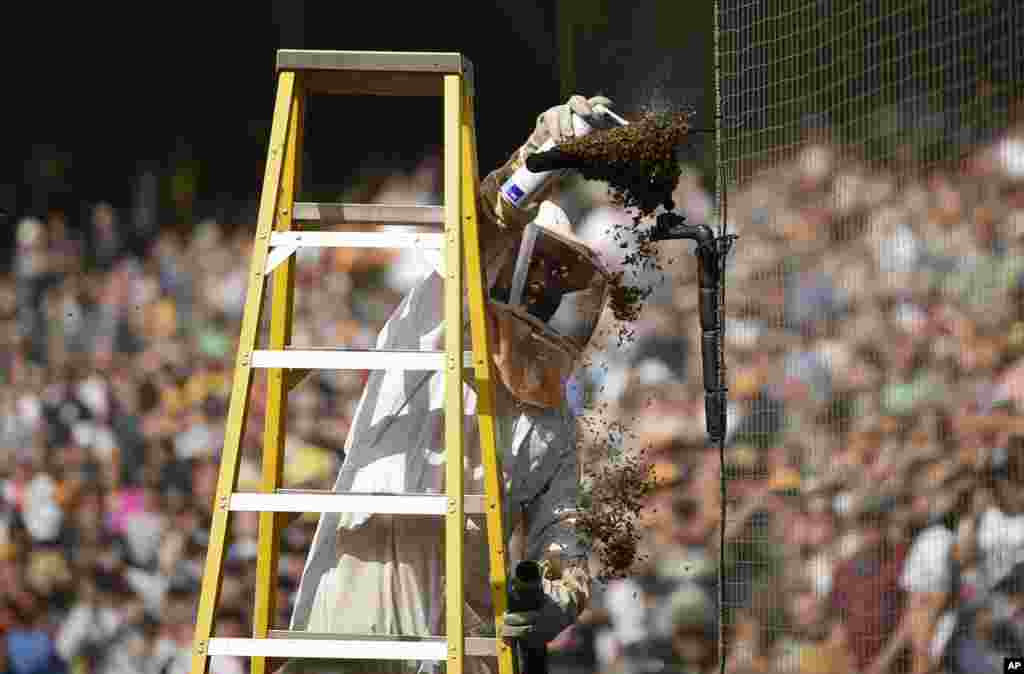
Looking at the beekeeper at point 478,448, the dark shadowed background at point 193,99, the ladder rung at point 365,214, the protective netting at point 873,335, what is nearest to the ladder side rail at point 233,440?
the ladder rung at point 365,214

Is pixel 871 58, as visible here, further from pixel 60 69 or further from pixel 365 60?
pixel 60 69

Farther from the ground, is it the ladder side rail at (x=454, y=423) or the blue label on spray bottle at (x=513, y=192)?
the blue label on spray bottle at (x=513, y=192)

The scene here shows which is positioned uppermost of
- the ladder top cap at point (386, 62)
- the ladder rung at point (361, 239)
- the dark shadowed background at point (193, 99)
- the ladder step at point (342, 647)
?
the dark shadowed background at point (193, 99)

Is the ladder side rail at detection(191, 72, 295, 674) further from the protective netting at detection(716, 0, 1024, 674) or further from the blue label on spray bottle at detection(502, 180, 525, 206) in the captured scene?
the protective netting at detection(716, 0, 1024, 674)

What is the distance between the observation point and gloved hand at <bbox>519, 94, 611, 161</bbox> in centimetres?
286

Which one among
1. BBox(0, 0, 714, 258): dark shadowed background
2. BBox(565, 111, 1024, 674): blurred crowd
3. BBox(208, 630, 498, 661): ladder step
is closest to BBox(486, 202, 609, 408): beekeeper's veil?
BBox(208, 630, 498, 661): ladder step

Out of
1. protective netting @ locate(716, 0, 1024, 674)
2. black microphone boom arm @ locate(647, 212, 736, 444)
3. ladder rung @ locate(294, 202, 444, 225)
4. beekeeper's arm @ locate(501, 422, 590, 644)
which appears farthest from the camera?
protective netting @ locate(716, 0, 1024, 674)

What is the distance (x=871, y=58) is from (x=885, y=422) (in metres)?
1.07

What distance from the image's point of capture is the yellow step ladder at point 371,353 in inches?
99.0

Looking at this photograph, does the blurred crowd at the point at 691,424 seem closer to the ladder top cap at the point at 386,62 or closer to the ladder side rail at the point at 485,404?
the ladder side rail at the point at 485,404

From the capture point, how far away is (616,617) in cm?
512

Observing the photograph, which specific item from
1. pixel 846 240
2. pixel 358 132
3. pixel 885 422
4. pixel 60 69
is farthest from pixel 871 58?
pixel 60 69

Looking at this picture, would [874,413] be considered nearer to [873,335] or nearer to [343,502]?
[873,335]

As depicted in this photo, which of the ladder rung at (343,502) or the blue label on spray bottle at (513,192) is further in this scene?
the blue label on spray bottle at (513,192)
